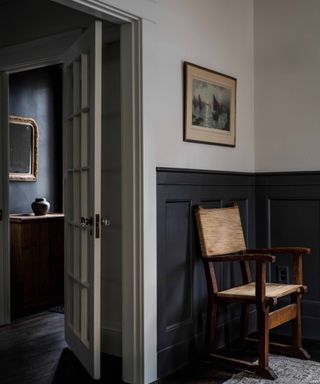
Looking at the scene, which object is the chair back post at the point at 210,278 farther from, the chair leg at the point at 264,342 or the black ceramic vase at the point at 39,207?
the black ceramic vase at the point at 39,207

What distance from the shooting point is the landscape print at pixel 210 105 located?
331 cm

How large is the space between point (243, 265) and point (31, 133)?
2.83 m

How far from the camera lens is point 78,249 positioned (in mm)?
3164

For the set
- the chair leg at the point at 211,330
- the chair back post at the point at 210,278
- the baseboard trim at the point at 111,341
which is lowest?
the baseboard trim at the point at 111,341

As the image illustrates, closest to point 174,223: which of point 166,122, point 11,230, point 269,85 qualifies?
point 166,122

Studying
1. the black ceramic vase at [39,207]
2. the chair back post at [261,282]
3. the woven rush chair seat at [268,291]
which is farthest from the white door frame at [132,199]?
the black ceramic vase at [39,207]

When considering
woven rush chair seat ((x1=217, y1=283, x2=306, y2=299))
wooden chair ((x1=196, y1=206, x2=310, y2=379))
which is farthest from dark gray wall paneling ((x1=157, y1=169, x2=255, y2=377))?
woven rush chair seat ((x1=217, y1=283, x2=306, y2=299))

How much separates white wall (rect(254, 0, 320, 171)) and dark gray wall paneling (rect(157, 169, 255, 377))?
0.62 metres

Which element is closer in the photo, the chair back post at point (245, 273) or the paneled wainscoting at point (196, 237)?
the paneled wainscoting at point (196, 237)

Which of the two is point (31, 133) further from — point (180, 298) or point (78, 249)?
point (180, 298)

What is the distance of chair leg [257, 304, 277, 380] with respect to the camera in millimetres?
2840

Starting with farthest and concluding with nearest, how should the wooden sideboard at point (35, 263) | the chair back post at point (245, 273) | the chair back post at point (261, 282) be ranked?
the wooden sideboard at point (35, 263)
the chair back post at point (245, 273)
the chair back post at point (261, 282)

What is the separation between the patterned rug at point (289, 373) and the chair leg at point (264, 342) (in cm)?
4

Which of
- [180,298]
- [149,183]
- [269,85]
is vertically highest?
[269,85]
